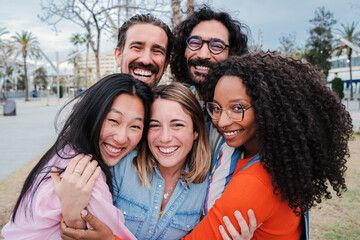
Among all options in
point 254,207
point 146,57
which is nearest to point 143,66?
point 146,57

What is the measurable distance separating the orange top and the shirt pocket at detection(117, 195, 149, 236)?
1.76ft

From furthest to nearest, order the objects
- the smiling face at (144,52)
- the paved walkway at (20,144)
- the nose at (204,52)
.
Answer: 1. the paved walkway at (20,144)
2. the smiling face at (144,52)
3. the nose at (204,52)

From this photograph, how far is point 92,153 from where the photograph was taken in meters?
2.29

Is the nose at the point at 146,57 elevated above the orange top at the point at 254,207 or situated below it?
above

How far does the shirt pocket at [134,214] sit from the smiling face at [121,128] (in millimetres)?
361

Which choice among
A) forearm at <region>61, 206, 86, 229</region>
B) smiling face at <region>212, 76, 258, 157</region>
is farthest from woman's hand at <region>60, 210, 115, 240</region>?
smiling face at <region>212, 76, 258, 157</region>

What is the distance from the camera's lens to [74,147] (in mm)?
2223

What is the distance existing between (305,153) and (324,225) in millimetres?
3227

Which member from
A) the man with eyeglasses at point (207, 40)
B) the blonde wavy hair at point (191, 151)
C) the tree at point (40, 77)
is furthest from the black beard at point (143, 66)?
the tree at point (40, 77)

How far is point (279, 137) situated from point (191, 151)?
97 cm

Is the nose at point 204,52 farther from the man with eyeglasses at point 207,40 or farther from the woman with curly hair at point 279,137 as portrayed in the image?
the woman with curly hair at point 279,137

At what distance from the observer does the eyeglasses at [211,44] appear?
3273 millimetres

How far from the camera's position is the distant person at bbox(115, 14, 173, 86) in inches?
130

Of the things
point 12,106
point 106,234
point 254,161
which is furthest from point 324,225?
point 12,106
